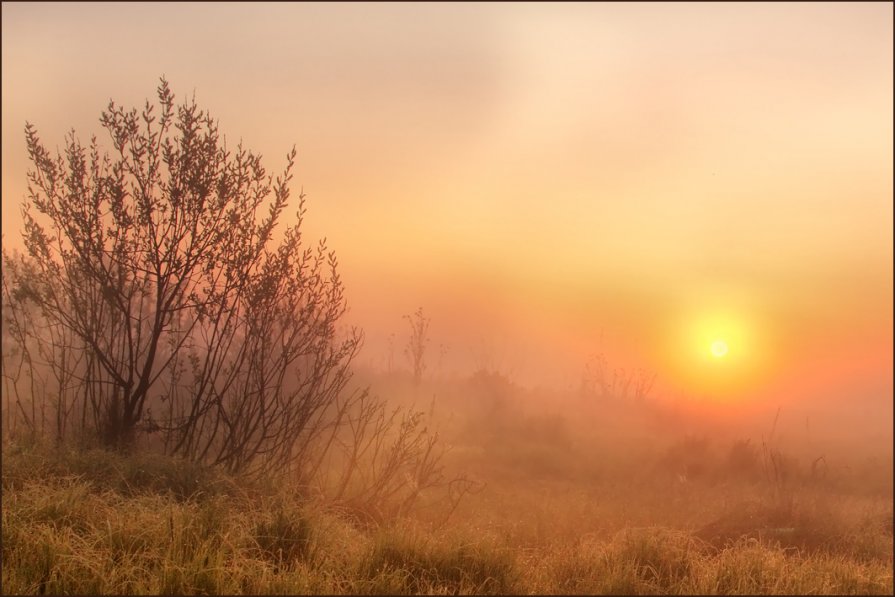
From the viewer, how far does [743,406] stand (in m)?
40.4

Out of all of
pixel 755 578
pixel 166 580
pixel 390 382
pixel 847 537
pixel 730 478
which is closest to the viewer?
pixel 166 580

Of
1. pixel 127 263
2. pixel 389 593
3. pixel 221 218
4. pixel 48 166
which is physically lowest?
pixel 389 593

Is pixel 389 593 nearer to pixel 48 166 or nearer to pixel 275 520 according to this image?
pixel 275 520

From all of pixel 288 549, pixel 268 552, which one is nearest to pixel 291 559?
pixel 288 549

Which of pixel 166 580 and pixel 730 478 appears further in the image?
pixel 730 478

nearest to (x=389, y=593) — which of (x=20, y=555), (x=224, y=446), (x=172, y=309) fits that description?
(x=20, y=555)

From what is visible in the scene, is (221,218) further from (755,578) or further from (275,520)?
(755,578)

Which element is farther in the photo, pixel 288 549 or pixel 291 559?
pixel 288 549

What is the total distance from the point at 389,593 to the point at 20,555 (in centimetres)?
285

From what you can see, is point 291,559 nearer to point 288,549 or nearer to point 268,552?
point 288,549

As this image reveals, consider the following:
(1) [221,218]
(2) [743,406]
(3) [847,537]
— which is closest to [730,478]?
(3) [847,537]

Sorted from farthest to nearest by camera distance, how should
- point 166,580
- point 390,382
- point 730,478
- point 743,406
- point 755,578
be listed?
Answer: point 743,406, point 390,382, point 730,478, point 755,578, point 166,580

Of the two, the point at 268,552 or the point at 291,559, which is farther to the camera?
the point at 268,552

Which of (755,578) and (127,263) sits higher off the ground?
(127,263)
